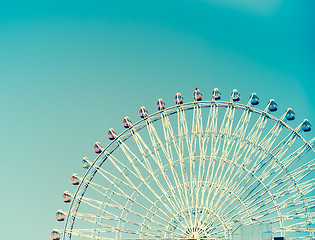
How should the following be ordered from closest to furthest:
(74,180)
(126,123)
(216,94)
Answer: (74,180), (216,94), (126,123)

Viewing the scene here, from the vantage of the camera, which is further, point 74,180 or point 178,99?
point 178,99

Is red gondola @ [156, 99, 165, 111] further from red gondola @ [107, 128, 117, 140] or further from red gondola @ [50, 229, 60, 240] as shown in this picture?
red gondola @ [50, 229, 60, 240]

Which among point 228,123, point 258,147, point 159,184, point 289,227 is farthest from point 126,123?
point 289,227

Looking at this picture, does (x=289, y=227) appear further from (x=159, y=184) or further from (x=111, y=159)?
(x=111, y=159)

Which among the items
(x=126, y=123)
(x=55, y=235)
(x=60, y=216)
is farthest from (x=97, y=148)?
(x=55, y=235)

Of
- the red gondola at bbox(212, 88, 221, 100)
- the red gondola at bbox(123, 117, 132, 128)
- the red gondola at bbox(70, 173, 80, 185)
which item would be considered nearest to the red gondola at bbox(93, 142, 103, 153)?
the red gondola at bbox(70, 173, 80, 185)

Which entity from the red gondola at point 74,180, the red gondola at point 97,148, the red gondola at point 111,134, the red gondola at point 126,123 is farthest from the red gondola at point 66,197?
the red gondola at point 126,123

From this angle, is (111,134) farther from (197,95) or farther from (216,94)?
(216,94)

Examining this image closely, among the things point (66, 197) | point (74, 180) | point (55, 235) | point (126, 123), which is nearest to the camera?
point (55, 235)

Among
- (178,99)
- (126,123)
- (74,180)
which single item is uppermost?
(178,99)

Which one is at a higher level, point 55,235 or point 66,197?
point 66,197

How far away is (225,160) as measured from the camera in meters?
32.4

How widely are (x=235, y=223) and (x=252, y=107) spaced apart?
26.1 ft

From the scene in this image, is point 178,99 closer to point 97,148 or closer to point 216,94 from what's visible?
point 216,94
